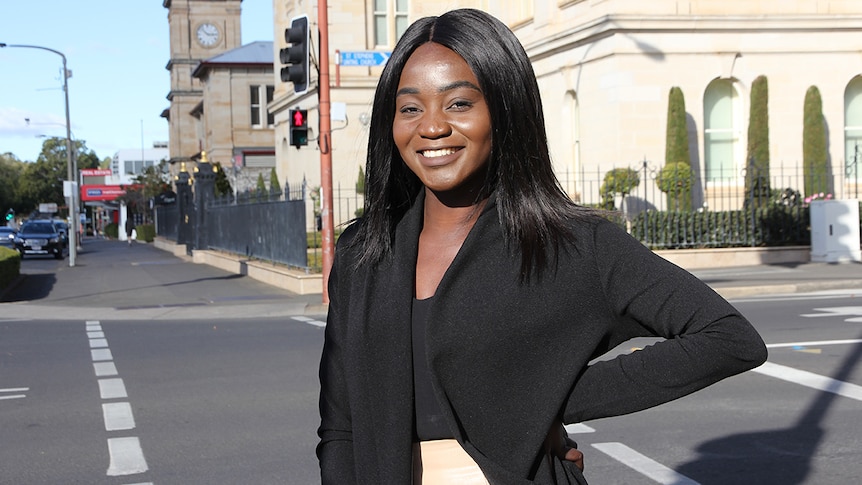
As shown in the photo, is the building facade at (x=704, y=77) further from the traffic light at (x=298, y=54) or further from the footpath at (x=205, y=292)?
the traffic light at (x=298, y=54)

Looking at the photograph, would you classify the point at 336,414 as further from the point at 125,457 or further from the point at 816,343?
the point at 816,343

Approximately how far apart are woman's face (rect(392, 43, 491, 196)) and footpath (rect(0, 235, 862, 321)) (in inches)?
563

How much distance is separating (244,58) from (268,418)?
61.1 metres

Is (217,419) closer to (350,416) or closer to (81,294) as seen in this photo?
(350,416)

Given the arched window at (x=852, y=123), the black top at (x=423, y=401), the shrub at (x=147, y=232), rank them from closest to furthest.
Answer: the black top at (x=423, y=401) → the arched window at (x=852, y=123) → the shrub at (x=147, y=232)

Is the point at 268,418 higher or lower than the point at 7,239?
lower

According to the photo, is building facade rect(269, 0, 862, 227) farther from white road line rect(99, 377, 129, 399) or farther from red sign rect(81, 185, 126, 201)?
red sign rect(81, 185, 126, 201)

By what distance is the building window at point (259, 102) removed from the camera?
2648 inches

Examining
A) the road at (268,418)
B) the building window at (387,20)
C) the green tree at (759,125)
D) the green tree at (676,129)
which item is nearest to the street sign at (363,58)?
the road at (268,418)

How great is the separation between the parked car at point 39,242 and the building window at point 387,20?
58.3 feet

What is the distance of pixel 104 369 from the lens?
1095cm

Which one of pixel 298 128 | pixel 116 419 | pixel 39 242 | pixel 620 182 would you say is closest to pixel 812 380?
pixel 116 419

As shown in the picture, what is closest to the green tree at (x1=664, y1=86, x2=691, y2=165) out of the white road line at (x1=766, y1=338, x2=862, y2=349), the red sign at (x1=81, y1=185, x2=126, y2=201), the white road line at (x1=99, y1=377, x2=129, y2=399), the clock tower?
the white road line at (x1=766, y1=338, x2=862, y2=349)

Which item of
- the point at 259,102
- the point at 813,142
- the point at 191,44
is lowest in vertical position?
the point at 813,142
